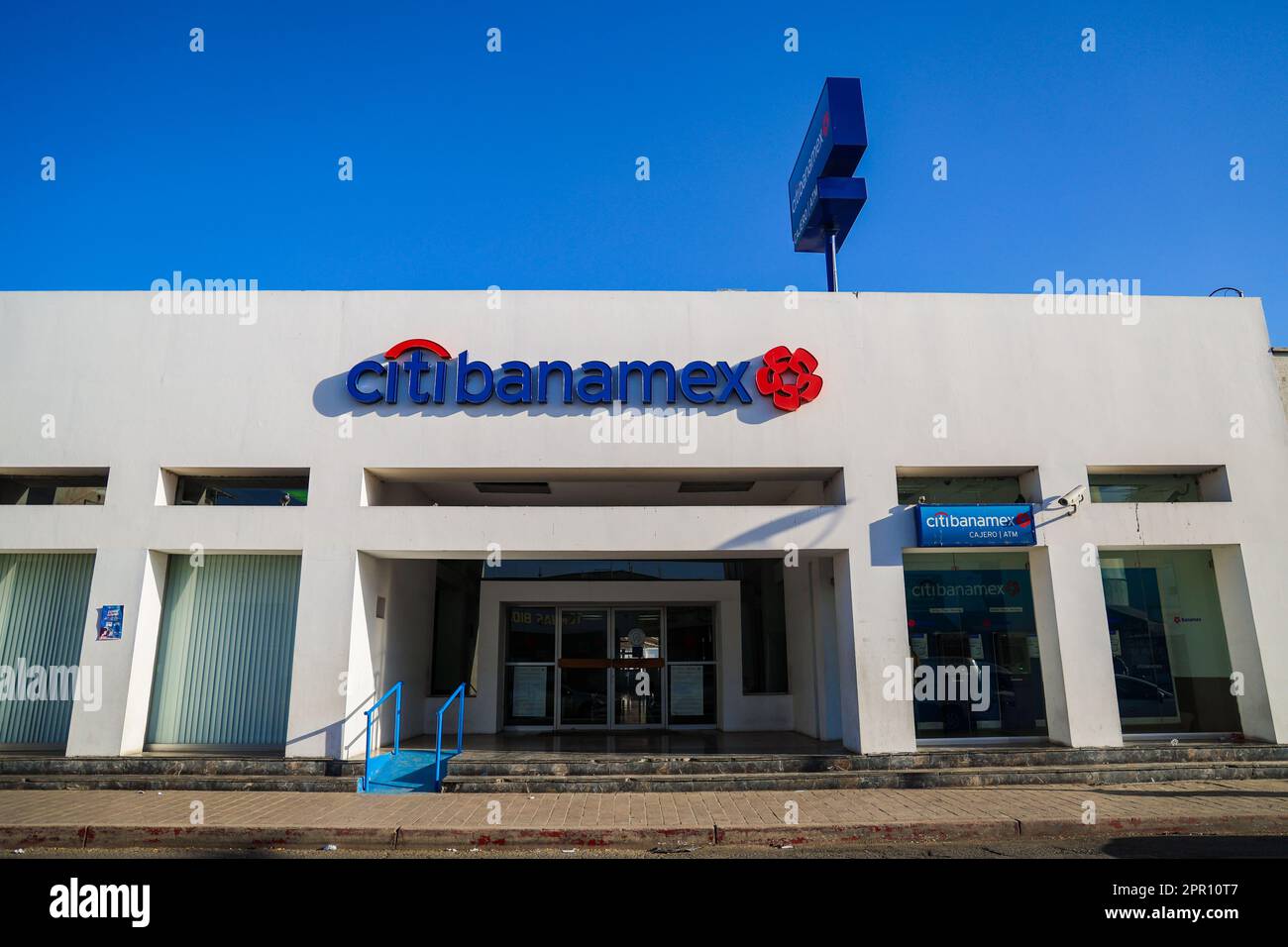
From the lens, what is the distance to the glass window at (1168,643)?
486 inches

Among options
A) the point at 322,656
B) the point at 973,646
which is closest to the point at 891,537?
the point at 973,646

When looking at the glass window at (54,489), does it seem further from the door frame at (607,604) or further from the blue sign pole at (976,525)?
the blue sign pole at (976,525)

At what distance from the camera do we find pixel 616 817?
8633 mm

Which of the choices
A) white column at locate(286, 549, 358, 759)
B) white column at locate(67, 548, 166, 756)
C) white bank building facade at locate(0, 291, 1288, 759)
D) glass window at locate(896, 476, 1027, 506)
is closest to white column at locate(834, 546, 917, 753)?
white bank building facade at locate(0, 291, 1288, 759)

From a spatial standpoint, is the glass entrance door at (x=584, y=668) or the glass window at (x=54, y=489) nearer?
the glass window at (x=54, y=489)

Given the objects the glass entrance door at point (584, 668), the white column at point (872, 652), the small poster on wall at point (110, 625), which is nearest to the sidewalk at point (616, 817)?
the white column at point (872, 652)

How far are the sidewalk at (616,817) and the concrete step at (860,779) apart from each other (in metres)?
0.24

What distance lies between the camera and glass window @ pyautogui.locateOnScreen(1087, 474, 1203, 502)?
1250cm

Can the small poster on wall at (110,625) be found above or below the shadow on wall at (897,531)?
below

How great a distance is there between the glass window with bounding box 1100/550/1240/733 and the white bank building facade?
0.15 ft

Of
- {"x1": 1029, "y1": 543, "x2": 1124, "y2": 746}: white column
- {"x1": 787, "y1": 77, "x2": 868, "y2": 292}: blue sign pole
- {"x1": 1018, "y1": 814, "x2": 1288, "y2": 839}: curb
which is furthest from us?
{"x1": 787, "y1": 77, "x2": 868, "y2": 292}: blue sign pole

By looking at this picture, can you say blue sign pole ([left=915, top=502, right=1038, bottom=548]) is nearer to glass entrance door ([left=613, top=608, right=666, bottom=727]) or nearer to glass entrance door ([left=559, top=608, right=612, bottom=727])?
glass entrance door ([left=613, top=608, right=666, bottom=727])

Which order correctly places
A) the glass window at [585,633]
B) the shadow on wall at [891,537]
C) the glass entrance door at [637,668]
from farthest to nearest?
the glass window at [585,633], the glass entrance door at [637,668], the shadow on wall at [891,537]
